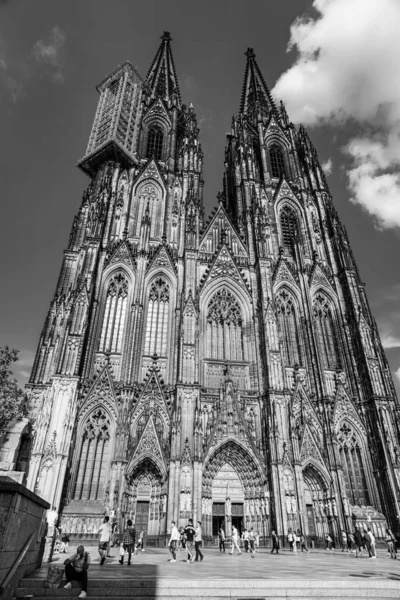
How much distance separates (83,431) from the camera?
21594 millimetres

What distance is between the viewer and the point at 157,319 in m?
26.9

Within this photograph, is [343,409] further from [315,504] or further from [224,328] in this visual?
[224,328]

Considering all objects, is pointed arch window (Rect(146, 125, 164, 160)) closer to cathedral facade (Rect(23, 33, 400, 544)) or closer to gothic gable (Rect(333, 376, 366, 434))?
cathedral facade (Rect(23, 33, 400, 544))

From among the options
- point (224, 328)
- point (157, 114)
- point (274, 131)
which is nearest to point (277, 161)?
point (274, 131)

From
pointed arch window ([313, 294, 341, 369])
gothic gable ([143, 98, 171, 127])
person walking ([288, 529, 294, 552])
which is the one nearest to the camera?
person walking ([288, 529, 294, 552])

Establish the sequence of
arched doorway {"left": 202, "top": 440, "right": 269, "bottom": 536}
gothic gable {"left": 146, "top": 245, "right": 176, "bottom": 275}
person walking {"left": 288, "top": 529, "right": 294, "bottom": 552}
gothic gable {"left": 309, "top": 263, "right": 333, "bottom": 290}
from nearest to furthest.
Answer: person walking {"left": 288, "top": 529, "right": 294, "bottom": 552} → arched doorway {"left": 202, "top": 440, "right": 269, "bottom": 536} → gothic gable {"left": 146, "top": 245, "right": 176, "bottom": 275} → gothic gable {"left": 309, "top": 263, "right": 333, "bottom": 290}

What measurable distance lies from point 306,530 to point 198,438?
7.56m

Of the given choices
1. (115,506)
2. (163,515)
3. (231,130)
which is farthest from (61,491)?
(231,130)

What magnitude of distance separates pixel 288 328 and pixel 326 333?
3006 millimetres

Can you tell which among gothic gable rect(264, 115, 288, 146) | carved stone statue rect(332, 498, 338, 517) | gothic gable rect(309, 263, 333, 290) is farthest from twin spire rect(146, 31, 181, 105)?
carved stone statue rect(332, 498, 338, 517)

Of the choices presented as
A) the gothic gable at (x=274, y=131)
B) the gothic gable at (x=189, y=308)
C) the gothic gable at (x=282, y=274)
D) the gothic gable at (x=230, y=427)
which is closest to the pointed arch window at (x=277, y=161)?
the gothic gable at (x=274, y=131)

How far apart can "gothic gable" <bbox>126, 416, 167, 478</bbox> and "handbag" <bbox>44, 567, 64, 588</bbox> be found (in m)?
14.2

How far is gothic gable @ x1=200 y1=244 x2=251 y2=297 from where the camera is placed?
2868 centimetres

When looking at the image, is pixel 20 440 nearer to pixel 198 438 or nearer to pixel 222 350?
pixel 198 438
